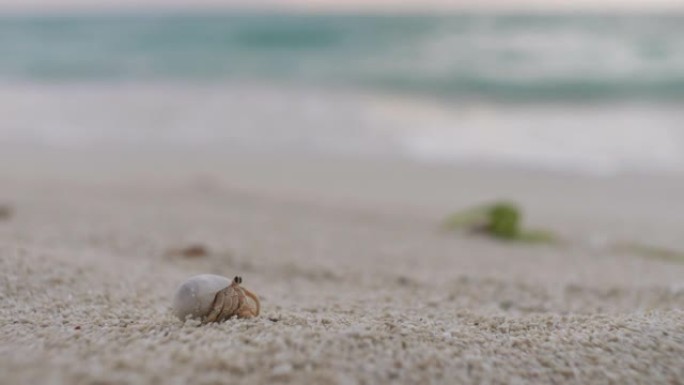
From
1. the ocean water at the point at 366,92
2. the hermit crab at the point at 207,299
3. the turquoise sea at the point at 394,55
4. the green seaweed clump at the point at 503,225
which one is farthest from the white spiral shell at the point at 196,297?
the turquoise sea at the point at 394,55

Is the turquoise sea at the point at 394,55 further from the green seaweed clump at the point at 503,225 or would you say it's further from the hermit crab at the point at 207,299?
the hermit crab at the point at 207,299

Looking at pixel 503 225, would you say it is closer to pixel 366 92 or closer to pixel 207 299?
pixel 207 299

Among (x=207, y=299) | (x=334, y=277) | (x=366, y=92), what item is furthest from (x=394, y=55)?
(x=207, y=299)

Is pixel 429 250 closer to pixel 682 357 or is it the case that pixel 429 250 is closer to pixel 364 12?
pixel 682 357

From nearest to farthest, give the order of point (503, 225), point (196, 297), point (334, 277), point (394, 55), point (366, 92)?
point (196, 297)
point (334, 277)
point (503, 225)
point (366, 92)
point (394, 55)

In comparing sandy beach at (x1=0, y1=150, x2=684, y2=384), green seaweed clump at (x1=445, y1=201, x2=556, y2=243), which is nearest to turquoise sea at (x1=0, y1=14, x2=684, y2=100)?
sandy beach at (x1=0, y1=150, x2=684, y2=384)

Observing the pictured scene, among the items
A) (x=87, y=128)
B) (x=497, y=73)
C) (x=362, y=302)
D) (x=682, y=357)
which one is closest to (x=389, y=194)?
Answer: (x=362, y=302)
